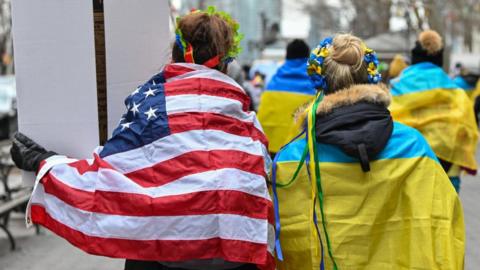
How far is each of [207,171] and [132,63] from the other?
0.78 metres

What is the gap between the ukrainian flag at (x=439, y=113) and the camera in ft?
21.1

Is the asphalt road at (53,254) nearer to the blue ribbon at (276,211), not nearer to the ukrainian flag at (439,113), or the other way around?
the ukrainian flag at (439,113)

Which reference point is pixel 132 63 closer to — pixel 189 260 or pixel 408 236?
pixel 189 260

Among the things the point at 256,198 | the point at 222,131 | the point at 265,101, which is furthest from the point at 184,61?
the point at 265,101

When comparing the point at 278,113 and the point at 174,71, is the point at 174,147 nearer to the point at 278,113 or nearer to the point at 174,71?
the point at 174,71

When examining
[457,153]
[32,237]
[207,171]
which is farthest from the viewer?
[32,237]

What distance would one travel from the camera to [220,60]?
3285mm

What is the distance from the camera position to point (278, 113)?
8055 millimetres

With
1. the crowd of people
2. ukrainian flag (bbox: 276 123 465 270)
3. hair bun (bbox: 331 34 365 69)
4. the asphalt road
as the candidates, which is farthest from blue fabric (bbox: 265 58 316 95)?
ukrainian flag (bbox: 276 123 465 270)

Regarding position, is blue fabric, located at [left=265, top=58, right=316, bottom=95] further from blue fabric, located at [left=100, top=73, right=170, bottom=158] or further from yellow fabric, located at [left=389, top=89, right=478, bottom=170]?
blue fabric, located at [left=100, top=73, right=170, bottom=158]

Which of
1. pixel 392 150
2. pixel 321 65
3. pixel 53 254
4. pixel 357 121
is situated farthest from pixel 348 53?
pixel 53 254

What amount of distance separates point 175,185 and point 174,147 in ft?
0.47

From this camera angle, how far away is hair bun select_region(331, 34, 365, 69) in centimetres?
339

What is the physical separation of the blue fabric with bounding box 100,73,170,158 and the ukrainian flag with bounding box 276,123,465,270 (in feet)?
1.96
